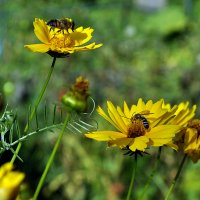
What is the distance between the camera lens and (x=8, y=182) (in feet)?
1.46

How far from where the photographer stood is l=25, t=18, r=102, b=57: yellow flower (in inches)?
26.8

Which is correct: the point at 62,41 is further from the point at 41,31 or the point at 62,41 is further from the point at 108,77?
the point at 108,77

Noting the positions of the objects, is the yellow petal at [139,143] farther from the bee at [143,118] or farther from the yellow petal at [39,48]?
the yellow petal at [39,48]

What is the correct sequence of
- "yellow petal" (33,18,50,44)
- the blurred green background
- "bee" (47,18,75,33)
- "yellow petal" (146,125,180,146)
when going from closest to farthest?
"yellow petal" (146,125,180,146) → "yellow petal" (33,18,50,44) → "bee" (47,18,75,33) → the blurred green background

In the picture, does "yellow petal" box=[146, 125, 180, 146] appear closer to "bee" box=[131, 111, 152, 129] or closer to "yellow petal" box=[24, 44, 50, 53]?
"bee" box=[131, 111, 152, 129]

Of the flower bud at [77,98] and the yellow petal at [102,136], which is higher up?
the flower bud at [77,98]

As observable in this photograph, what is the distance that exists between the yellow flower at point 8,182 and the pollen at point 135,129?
23 cm

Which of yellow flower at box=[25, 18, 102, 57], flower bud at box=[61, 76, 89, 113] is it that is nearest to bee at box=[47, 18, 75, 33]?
yellow flower at box=[25, 18, 102, 57]

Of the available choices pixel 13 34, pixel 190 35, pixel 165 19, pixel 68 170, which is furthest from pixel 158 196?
pixel 165 19

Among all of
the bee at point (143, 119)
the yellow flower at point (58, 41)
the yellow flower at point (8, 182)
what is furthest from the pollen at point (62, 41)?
the yellow flower at point (8, 182)

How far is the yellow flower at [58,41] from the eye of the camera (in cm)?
68

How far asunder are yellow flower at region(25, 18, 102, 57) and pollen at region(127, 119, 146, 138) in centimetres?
9

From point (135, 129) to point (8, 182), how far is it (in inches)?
9.9

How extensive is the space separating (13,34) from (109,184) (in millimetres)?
2476
